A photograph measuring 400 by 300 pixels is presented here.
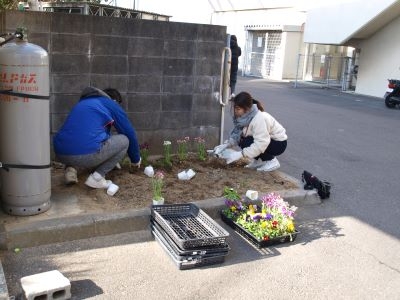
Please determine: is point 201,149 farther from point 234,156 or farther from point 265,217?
point 265,217

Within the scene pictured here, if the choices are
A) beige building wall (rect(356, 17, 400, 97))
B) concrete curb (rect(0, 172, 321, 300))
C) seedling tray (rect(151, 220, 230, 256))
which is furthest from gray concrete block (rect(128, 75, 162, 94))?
beige building wall (rect(356, 17, 400, 97))

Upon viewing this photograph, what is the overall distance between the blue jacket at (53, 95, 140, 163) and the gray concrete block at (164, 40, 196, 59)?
1.61 metres

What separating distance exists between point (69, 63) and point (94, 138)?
1.27 metres

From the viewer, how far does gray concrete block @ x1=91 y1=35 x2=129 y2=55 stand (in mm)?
5562

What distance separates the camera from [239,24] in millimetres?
28797

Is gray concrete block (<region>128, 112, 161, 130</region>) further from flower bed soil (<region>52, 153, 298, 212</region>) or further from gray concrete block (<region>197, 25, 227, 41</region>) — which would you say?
gray concrete block (<region>197, 25, 227, 41</region>)

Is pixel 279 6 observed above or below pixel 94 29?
above

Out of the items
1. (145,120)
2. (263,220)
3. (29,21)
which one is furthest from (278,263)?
(29,21)

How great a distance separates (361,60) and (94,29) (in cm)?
1540

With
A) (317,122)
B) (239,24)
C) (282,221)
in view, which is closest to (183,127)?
(282,221)

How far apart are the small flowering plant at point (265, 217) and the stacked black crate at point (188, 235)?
409mm

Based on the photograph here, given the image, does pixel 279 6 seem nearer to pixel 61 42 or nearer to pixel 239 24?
pixel 239 24

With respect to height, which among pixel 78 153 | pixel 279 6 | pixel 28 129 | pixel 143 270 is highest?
pixel 279 6

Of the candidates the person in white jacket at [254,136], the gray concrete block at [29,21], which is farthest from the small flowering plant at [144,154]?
the gray concrete block at [29,21]
